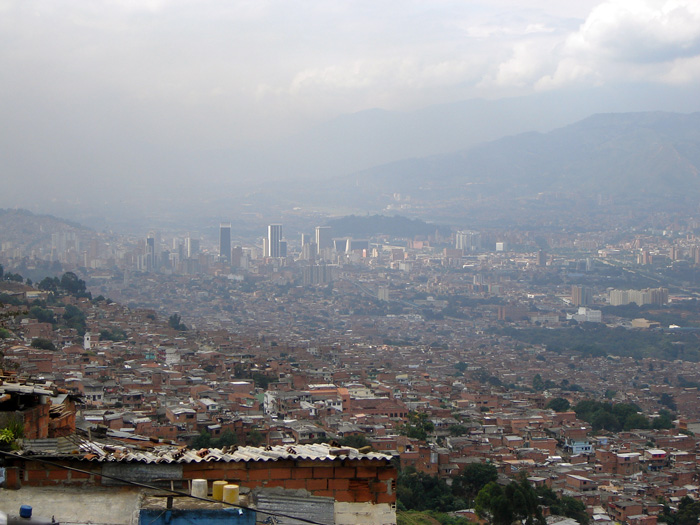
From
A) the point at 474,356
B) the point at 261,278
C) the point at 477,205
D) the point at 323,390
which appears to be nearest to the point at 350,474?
the point at 323,390

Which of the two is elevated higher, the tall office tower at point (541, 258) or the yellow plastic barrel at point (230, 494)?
the tall office tower at point (541, 258)

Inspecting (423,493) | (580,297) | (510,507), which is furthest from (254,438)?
(580,297)

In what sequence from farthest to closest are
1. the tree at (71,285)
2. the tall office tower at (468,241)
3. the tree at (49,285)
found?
1. the tall office tower at (468,241)
2. the tree at (71,285)
3. the tree at (49,285)

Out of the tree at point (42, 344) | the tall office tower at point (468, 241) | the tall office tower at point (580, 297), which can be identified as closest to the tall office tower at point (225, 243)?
the tall office tower at point (468, 241)

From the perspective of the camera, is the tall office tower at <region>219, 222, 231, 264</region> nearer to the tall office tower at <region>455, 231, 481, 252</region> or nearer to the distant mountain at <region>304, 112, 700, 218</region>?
the tall office tower at <region>455, 231, 481, 252</region>

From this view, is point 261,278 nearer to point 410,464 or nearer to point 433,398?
point 433,398

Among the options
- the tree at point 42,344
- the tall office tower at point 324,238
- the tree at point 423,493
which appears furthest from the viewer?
the tall office tower at point 324,238

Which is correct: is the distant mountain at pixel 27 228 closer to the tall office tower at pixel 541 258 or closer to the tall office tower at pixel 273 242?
the tall office tower at pixel 273 242

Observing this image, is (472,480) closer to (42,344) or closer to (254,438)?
(254,438)

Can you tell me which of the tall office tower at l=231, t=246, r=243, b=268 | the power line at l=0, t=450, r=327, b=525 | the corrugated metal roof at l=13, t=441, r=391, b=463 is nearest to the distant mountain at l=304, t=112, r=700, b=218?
the tall office tower at l=231, t=246, r=243, b=268
